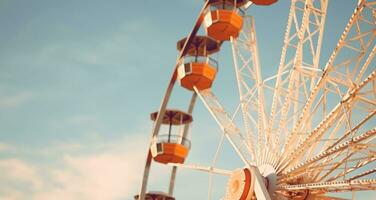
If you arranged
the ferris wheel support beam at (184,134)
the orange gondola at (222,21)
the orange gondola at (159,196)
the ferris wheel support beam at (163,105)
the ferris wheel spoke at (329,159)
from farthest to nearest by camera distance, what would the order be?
the orange gondola at (159,196) → the ferris wheel support beam at (184,134) → the ferris wheel support beam at (163,105) → the orange gondola at (222,21) → the ferris wheel spoke at (329,159)

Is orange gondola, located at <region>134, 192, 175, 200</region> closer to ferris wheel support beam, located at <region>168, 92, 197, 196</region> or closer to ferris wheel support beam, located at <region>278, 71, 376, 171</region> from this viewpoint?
ferris wheel support beam, located at <region>168, 92, 197, 196</region>

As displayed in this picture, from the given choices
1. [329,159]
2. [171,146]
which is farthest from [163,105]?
[329,159]

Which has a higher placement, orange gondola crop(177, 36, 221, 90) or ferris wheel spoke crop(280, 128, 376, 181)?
orange gondola crop(177, 36, 221, 90)

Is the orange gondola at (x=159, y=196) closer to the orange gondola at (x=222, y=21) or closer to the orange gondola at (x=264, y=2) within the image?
the orange gondola at (x=222, y=21)

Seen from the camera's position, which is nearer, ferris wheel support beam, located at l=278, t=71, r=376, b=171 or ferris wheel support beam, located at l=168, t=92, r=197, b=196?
ferris wheel support beam, located at l=278, t=71, r=376, b=171

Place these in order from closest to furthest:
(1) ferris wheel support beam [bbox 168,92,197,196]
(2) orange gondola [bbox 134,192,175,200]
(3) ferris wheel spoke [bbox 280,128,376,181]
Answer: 1. (3) ferris wheel spoke [bbox 280,128,376,181]
2. (1) ferris wheel support beam [bbox 168,92,197,196]
3. (2) orange gondola [bbox 134,192,175,200]

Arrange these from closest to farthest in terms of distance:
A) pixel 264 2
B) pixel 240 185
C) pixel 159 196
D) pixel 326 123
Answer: pixel 326 123, pixel 240 185, pixel 264 2, pixel 159 196

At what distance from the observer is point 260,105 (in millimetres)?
14602

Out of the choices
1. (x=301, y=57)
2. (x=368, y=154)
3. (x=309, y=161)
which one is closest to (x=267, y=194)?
(x=309, y=161)

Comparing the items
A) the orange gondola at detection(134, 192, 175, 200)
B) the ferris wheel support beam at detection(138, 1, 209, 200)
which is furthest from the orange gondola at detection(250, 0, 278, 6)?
the orange gondola at detection(134, 192, 175, 200)

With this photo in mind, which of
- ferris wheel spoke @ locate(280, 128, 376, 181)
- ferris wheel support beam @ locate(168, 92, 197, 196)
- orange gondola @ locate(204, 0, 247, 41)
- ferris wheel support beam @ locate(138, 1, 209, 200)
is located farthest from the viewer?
ferris wheel support beam @ locate(168, 92, 197, 196)

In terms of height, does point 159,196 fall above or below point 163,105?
below

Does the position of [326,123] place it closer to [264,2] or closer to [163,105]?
[264,2]

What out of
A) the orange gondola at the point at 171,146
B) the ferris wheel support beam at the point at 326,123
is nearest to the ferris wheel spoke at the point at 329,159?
the ferris wheel support beam at the point at 326,123
